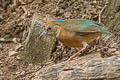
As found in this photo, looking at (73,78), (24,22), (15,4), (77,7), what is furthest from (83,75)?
(15,4)

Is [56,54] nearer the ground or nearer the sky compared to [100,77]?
nearer the ground

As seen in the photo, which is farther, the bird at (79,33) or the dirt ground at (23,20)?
the dirt ground at (23,20)

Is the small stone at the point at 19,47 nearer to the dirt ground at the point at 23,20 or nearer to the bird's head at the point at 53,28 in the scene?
the dirt ground at the point at 23,20

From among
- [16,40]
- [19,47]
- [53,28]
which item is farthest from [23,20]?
[53,28]

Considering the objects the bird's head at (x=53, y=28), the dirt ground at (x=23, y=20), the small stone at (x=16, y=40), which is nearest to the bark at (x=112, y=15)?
the dirt ground at (x=23, y=20)

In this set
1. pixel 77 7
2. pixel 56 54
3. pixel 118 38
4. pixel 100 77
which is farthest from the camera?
pixel 77 7

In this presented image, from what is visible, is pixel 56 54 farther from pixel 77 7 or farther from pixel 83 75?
pixel 83 75

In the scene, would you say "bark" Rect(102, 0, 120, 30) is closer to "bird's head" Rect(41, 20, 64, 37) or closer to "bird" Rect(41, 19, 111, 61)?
"bird" Rect(41, 19, 111, 61)
